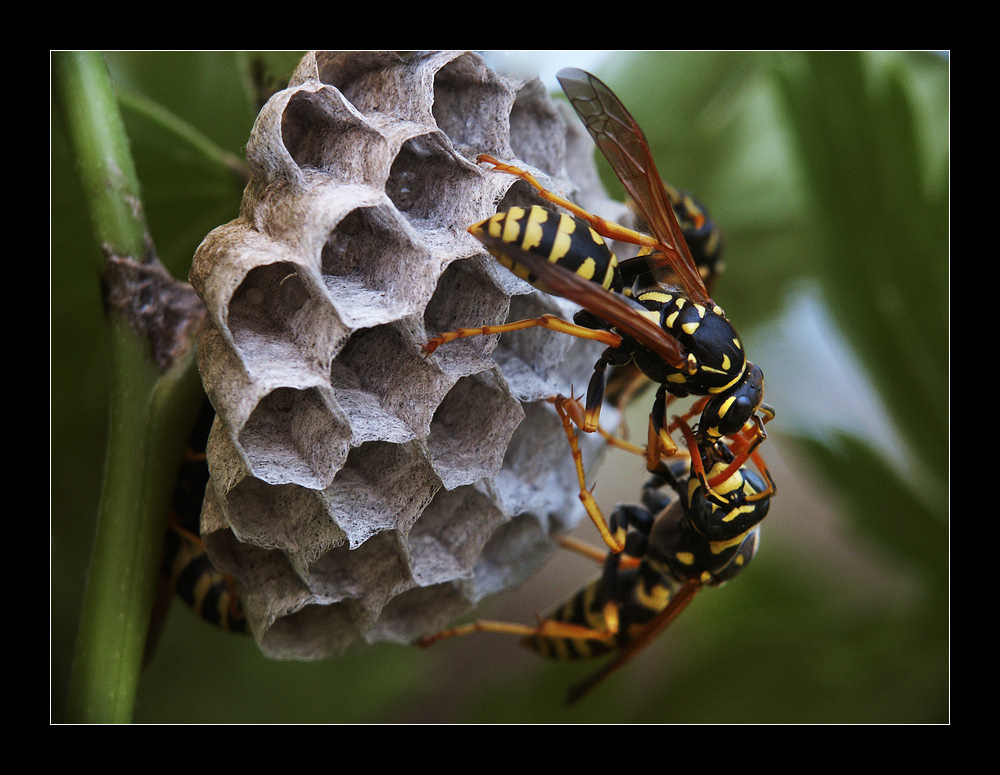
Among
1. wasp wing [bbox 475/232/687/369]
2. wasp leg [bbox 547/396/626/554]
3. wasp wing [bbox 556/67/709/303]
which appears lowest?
wasp leg [bbox 547/396/626/554]

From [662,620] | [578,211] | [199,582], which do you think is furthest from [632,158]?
[199,582]

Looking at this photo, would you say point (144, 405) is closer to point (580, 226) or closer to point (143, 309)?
point (143, 309)

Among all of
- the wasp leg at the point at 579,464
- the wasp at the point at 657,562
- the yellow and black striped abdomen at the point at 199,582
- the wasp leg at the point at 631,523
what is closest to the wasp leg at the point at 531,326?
the wasp leg at the point at 579,464

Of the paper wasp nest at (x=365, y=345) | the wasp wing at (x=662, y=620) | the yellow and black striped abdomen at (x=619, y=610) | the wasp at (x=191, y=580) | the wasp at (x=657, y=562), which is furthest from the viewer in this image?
the yellow and black striped abdomen at (x=619, y=610)

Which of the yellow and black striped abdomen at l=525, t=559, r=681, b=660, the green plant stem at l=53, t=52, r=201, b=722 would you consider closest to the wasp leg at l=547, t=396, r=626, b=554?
the yellow and black striped abdomen at l=525, t=559, r=681, b=660

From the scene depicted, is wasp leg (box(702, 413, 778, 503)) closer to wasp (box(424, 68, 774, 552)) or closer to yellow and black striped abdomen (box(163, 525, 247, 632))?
wasp (box(424, 68, 774, 552))

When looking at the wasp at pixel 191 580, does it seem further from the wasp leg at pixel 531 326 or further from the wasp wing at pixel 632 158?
the wasp wing at pixel 632 158

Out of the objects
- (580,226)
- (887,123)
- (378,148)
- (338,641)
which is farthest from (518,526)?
(887,123)
